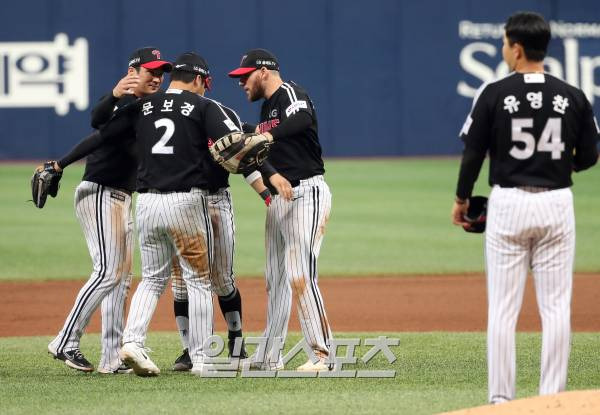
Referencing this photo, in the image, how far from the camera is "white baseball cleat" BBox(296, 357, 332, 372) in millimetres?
6023

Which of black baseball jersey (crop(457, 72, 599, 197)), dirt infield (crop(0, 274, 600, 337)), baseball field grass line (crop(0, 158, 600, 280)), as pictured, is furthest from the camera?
baseball field grass line (crop(0, 158, 600, 280))

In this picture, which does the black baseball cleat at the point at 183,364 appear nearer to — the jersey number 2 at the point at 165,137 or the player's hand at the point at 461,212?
the jersey number 2 at the point at 165,137

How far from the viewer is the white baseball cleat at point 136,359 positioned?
569 centimetres

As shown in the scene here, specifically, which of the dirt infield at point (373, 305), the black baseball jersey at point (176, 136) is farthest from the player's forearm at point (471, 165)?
the dirt infield at point (373, 305)

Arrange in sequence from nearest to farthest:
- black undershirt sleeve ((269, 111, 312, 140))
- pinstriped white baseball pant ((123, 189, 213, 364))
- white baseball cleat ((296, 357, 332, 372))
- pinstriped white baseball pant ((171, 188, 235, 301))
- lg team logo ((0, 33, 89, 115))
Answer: pinstriped white baseball pant ((123, 189, 213, 364)) → black undershirt sleeve ((269, 111, 312, 140)) → white baseball cleat ((296, 357, 332, 372)) → pinstriped white baseball pant ((171, 188, 235, 301)) → lg team logo ((0, 33, 89, 115))

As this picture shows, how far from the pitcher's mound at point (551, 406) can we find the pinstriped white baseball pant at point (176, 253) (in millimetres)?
1741

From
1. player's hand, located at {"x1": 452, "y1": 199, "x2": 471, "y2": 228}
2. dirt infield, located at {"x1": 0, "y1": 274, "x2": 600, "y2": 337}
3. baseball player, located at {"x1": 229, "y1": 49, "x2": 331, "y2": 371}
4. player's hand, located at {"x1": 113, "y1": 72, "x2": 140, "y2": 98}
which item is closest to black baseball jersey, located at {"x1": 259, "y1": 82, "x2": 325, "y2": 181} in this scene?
baseball player, located at {"x1": 229, "y1": 49, "x2": 331, "y2": 371}

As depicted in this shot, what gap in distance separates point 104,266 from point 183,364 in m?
0.70

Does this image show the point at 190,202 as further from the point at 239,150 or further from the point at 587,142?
the point at 587,142

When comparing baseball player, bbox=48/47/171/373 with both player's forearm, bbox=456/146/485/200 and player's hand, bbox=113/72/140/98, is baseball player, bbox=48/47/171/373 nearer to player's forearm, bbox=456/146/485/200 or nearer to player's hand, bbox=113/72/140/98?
player's hand, bbox=113/72/140/98

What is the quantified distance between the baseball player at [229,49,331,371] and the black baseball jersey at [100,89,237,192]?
0.33 metres

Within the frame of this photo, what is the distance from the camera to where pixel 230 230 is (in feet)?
20.6

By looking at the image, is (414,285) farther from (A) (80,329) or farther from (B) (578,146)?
(B) (578,146)

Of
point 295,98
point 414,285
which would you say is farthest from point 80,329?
point 414,285
